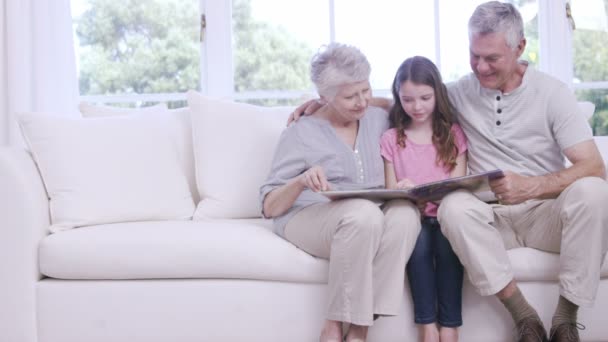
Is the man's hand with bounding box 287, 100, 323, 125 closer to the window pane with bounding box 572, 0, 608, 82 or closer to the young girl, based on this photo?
the young girl

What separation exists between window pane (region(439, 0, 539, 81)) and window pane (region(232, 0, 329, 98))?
0.61 meters

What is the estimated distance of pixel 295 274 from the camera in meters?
2.30

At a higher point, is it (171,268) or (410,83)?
(410,83)

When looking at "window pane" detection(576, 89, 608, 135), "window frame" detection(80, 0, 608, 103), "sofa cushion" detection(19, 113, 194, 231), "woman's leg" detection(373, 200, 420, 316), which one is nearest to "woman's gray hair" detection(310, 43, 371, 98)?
"woman's leg" detection(373, 200, 420, 316)

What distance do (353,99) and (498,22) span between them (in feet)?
1.66

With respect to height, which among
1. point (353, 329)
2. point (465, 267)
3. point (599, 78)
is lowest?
point (353, 329)

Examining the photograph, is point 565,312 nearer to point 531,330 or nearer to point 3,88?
point 531,330

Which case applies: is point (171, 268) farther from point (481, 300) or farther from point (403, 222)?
point (481, 300)

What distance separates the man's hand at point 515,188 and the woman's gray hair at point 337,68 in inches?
21.0

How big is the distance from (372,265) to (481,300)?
13.7 inches

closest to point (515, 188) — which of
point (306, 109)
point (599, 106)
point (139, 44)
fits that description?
point (306, 109)

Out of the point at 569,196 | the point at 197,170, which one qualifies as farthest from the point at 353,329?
the point at 197,170

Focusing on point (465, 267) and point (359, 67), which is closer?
point (465, 267)

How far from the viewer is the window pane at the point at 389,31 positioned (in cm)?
403
